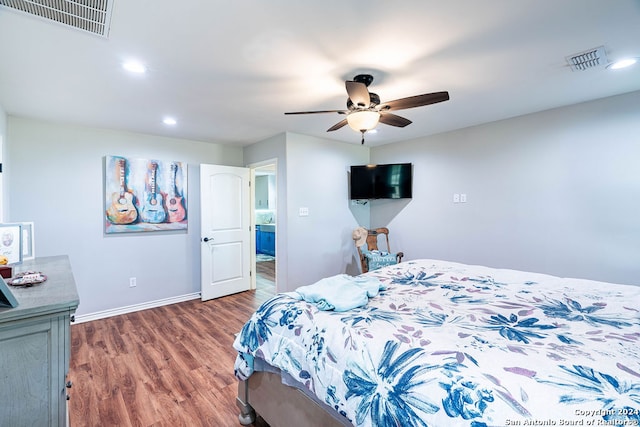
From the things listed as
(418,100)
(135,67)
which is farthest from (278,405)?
(135,67)

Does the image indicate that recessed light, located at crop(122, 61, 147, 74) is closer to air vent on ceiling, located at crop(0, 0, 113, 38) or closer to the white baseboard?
air vent on ceiling, located at crop(0, 0, 113, 38)

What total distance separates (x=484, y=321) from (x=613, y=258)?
242 centimetres

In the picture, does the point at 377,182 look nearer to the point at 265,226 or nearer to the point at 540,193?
the point at 540,193

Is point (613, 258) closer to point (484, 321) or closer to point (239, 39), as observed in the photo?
point (484, 321)

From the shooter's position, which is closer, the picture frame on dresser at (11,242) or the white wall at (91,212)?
the picture frame on dresser at (11,242)

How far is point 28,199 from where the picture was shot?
122 inches

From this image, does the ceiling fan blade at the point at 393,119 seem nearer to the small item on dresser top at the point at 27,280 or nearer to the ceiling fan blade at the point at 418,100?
the ceiling fan blade at the point at 418,100

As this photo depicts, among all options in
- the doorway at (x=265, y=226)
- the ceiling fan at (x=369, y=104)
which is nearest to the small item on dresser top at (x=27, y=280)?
the ceiling fan at (x=369, y=104)

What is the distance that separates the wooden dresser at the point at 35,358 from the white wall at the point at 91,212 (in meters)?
2.68

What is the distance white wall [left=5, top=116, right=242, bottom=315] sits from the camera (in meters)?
3.11

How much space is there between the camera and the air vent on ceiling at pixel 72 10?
139 cm

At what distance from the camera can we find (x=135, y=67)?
79.7 inches

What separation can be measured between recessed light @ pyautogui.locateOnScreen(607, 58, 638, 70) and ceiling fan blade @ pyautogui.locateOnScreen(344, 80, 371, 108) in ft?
6.03

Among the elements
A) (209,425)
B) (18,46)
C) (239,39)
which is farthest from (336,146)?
(209,425)
